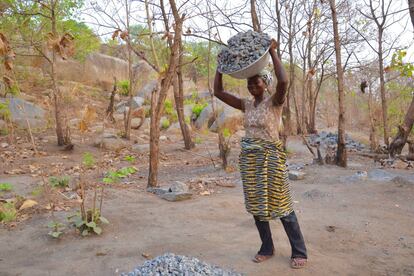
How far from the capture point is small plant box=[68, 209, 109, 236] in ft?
12.1

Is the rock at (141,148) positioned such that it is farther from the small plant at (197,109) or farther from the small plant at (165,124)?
the small plant at (197,109)

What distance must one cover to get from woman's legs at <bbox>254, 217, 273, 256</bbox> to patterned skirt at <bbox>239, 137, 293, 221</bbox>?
110 millimetres

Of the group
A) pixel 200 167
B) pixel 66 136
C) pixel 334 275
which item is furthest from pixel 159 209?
pixel 66 136

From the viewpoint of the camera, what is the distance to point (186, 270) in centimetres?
249

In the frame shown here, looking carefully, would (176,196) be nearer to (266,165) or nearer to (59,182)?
(59,182)

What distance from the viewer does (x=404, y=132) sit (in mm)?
7633

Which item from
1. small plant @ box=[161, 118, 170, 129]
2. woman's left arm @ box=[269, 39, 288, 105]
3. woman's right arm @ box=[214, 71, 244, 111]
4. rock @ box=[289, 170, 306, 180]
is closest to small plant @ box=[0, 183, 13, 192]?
woman's right arm @ box=[214, 71, 244, 111]

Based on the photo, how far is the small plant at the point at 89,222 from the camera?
3697 mm

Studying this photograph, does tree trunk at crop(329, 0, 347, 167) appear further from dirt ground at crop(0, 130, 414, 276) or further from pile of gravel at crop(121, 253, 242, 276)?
pile of gravel at crop(121, 253, 242, 276)

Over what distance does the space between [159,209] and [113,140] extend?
6.30 metres

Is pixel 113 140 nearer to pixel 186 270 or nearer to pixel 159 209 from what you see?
pixel 159 209

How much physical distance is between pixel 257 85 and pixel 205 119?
1303cm

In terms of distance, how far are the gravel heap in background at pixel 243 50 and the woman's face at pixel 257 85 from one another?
0.18 meters

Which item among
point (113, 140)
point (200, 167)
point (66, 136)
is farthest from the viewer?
point (113, 140)
